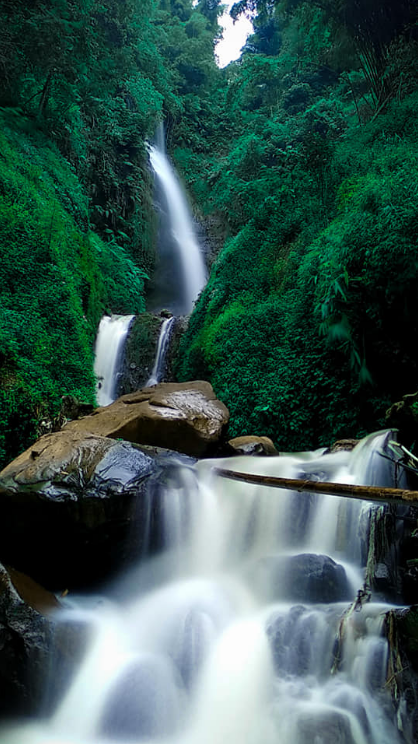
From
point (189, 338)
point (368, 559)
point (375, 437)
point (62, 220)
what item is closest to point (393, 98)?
point (189, 338)

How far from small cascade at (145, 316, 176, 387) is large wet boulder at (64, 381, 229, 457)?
349 cm

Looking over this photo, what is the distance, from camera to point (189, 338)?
34.7 feet

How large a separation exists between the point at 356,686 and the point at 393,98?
12076 mm

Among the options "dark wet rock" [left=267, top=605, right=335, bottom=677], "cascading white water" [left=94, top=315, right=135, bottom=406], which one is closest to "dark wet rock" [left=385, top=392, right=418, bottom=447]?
"dark wet rock" [left=267, top=605, right=335, bottom=677]

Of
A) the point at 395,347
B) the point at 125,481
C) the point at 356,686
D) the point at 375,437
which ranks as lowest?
the point at 356,686

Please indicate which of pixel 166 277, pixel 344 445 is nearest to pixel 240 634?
pixel 344 445

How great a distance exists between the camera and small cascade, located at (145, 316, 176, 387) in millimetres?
10328

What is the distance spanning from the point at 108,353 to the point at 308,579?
8.07 meters

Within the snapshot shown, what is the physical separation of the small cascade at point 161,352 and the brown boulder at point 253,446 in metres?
4.05

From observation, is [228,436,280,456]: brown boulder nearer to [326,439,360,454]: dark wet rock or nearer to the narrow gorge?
the narrow gorge

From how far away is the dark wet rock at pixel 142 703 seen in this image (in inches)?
113

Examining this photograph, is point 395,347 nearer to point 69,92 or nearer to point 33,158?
point 33,158

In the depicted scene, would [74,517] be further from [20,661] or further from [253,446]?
[253,446]

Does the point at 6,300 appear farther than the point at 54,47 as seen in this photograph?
No
